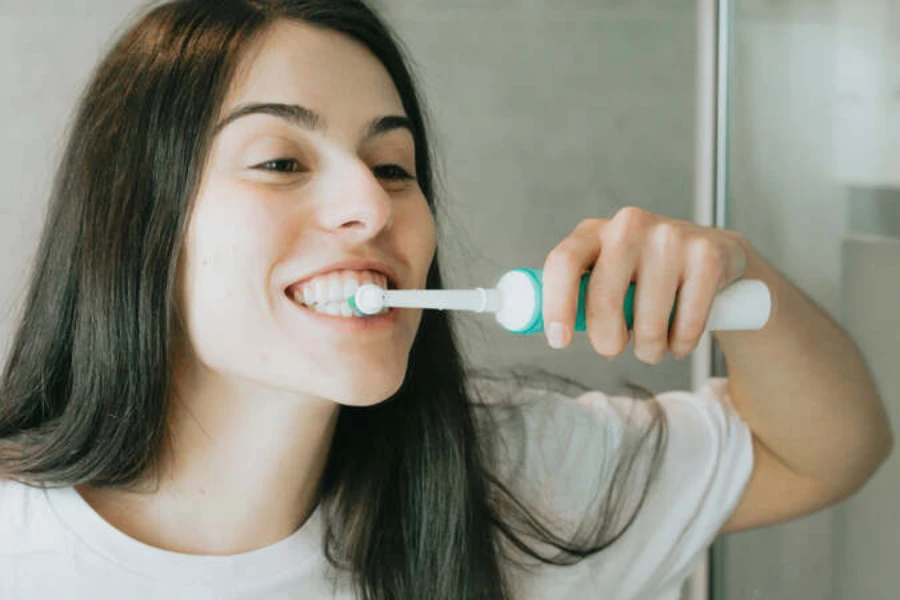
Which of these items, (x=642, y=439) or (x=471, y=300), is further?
(x=642, y=439)

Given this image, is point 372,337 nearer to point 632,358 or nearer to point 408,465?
point 408,465

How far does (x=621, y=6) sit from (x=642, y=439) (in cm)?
61

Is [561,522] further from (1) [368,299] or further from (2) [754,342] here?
(1) [368,299]

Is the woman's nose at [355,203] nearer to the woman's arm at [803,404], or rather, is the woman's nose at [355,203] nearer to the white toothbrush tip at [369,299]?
the white toothbrush tip at [369,299]

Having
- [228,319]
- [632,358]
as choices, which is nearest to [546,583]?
[228,319]

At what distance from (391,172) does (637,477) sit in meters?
0.36

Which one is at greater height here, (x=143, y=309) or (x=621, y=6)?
(x=621, y=6)

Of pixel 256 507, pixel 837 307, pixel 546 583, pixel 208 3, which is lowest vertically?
pixel 546 583

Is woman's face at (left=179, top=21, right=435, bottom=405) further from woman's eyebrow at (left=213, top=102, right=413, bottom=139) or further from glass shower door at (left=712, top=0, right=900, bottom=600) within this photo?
glass shower door at (left=712, top=0, right=900, bottom=600)

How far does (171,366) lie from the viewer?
875 mm

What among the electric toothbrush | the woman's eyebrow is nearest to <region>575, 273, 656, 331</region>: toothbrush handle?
the electric toothbrush

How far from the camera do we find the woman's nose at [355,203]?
0.79m

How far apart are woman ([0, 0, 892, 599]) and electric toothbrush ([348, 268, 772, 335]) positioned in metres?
0.01

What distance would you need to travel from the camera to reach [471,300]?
686mm
